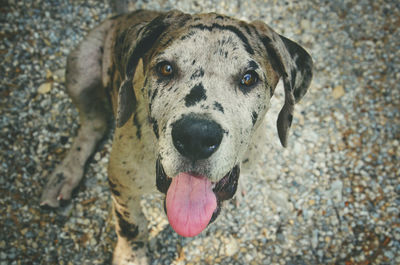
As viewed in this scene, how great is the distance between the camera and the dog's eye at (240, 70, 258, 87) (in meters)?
2.40

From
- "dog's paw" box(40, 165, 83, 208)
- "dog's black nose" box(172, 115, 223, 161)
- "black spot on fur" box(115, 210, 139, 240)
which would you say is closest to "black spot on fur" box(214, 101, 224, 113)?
"dog's black nose" box(172, 115, 223, 161)

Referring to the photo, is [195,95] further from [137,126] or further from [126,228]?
[126,228]

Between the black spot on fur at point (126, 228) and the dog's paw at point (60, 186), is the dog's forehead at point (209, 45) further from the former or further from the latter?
the dog's paw at point (60, 186)

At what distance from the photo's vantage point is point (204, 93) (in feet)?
7.30

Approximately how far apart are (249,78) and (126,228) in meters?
1.81

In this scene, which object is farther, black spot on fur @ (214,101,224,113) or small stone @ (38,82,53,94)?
small stone @ (38,82,53,94)

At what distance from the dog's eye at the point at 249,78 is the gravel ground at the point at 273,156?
1926 mm

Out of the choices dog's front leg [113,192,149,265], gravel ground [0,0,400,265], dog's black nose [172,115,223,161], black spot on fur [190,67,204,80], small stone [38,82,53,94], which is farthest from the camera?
small stone [38,82,53,94]

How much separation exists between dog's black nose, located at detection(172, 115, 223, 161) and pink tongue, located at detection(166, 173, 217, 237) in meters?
0.44

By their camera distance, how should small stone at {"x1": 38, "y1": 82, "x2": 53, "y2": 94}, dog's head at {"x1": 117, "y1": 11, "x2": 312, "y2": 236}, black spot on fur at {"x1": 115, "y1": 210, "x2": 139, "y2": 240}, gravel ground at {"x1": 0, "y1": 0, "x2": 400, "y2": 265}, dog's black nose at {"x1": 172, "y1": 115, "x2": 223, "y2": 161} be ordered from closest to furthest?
dog's black nose at {"x1": 172, "y1": 115, "x2": 223, "y2": 161}
dog's head at {"x1": 117, "y1": 11, "x2": 312, "y2": 236}
black spot on fur at {"x1": 115, "y1": 210, "x2": 139, "y2": 240}
gravel ground at {"x1": 0, "y1": 0, "x2": 400, "y2": 265}
small stone at {"x1": 38, "y1": 82, "x2": 53, "y2": 94}

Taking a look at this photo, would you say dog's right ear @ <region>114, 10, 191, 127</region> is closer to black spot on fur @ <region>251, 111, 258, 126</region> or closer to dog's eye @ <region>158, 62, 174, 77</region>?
dog's eye @ <region>158, 62, 174, 77</region>

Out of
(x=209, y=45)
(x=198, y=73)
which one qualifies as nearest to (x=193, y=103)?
(x=198, y=73)

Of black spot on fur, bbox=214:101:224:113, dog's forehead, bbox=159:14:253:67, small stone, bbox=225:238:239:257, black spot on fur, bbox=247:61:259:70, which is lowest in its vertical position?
small stone, bbox=225:238:239:257

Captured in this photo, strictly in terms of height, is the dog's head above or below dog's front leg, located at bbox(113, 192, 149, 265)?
above
